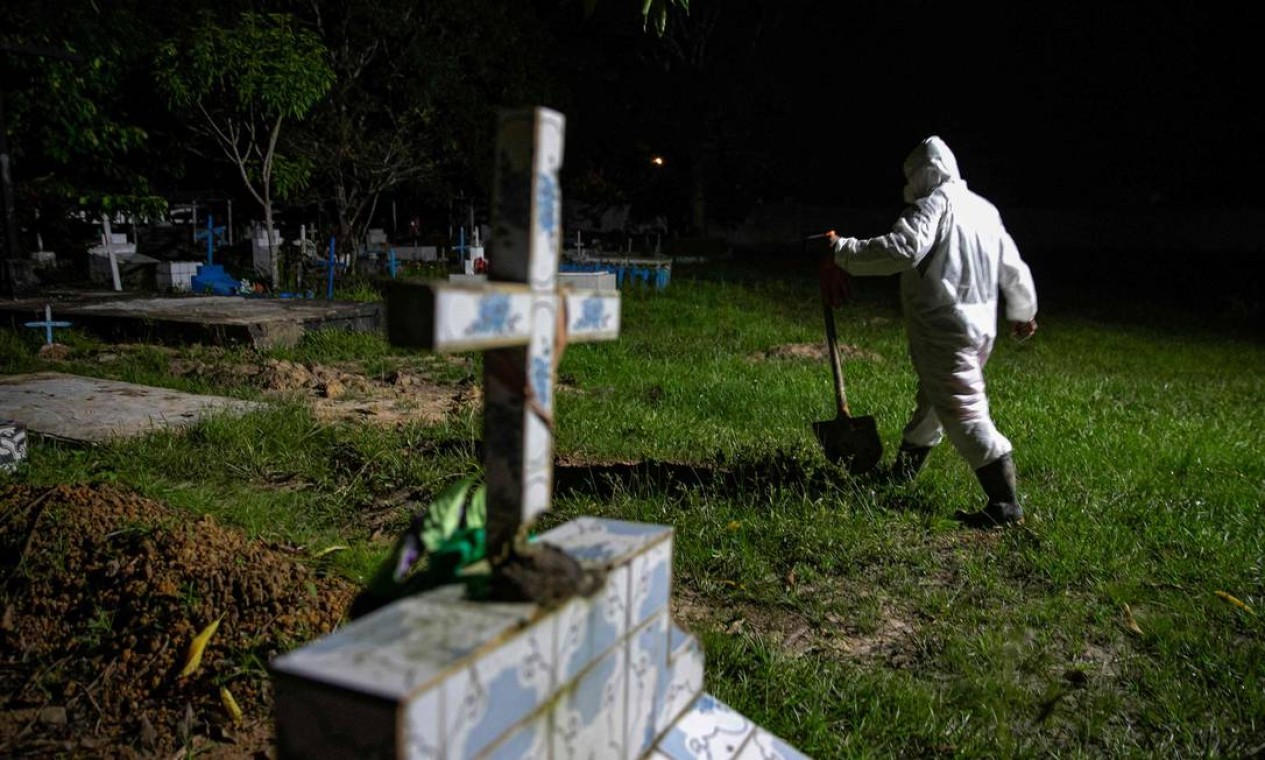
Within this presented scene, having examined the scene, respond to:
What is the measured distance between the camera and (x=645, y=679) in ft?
5.68

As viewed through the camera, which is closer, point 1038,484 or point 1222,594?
point 1222,594

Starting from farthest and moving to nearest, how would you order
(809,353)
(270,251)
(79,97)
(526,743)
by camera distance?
1. (270,251)
2. (79,97)
3. (809,353)
4. (526,743)

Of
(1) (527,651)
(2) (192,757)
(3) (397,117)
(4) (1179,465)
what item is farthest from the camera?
(3) (397,117)

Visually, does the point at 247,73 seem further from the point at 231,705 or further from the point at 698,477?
the point at 231,705

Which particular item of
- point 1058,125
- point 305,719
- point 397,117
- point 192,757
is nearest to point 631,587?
point 305,719

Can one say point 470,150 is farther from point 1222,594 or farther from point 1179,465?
point 1222,594

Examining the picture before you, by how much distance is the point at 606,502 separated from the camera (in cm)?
417

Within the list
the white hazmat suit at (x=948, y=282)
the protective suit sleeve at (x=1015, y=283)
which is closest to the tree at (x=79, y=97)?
the white hazmat suit at (x=948, y=282)

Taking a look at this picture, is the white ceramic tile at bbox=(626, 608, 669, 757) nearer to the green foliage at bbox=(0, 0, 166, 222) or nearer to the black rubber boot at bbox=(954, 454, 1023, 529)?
the black rubber boot at bbox=(954, 454, 1023, 529)

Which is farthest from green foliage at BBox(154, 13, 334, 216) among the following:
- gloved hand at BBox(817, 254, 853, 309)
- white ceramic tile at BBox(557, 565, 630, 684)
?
white ceramic tile at BBox(557, 565, 630, 684)

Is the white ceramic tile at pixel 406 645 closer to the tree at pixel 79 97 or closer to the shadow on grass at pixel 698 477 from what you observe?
the shadow on grass at pixel 698 477

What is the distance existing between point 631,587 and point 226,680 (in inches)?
58.2

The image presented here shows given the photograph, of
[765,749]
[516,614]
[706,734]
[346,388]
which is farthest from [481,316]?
[346,388]

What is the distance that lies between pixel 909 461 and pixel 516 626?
3814mm
